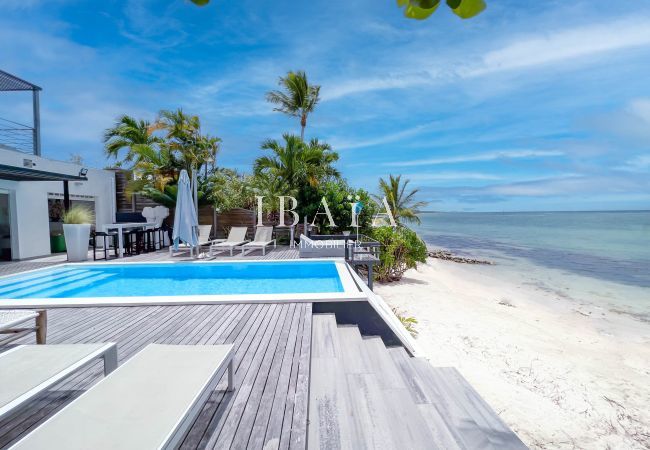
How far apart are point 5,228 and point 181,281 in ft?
22.2

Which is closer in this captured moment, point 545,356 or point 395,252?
point 545,356

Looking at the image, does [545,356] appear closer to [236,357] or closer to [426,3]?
[236,357]

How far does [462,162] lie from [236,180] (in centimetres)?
3321

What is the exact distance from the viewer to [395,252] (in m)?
11.6

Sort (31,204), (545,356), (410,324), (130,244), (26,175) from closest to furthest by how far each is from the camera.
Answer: (545,356) → (410,324) → (26,175) → (31,204) → (130,244)

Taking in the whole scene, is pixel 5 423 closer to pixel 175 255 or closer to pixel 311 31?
pixel 175 255

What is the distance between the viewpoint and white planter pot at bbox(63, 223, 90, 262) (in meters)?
9.41

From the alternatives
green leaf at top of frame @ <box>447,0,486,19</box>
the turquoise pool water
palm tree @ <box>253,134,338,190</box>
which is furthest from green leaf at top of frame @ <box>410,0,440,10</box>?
palm tree @ <box>253,134,338,190</box>

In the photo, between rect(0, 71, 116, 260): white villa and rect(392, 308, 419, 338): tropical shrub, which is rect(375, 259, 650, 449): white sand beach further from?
rect(0, 71, 116, 260): white villa

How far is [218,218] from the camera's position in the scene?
48.4 feet

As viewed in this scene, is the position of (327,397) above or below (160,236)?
below

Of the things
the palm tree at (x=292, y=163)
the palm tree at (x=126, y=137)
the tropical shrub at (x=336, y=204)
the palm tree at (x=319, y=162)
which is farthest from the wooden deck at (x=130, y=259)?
the palm tree at (x=126, y=137)

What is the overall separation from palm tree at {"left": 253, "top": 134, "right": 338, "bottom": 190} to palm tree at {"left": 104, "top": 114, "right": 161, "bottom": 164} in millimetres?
5380

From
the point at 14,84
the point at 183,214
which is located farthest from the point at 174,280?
the point at 14,84
